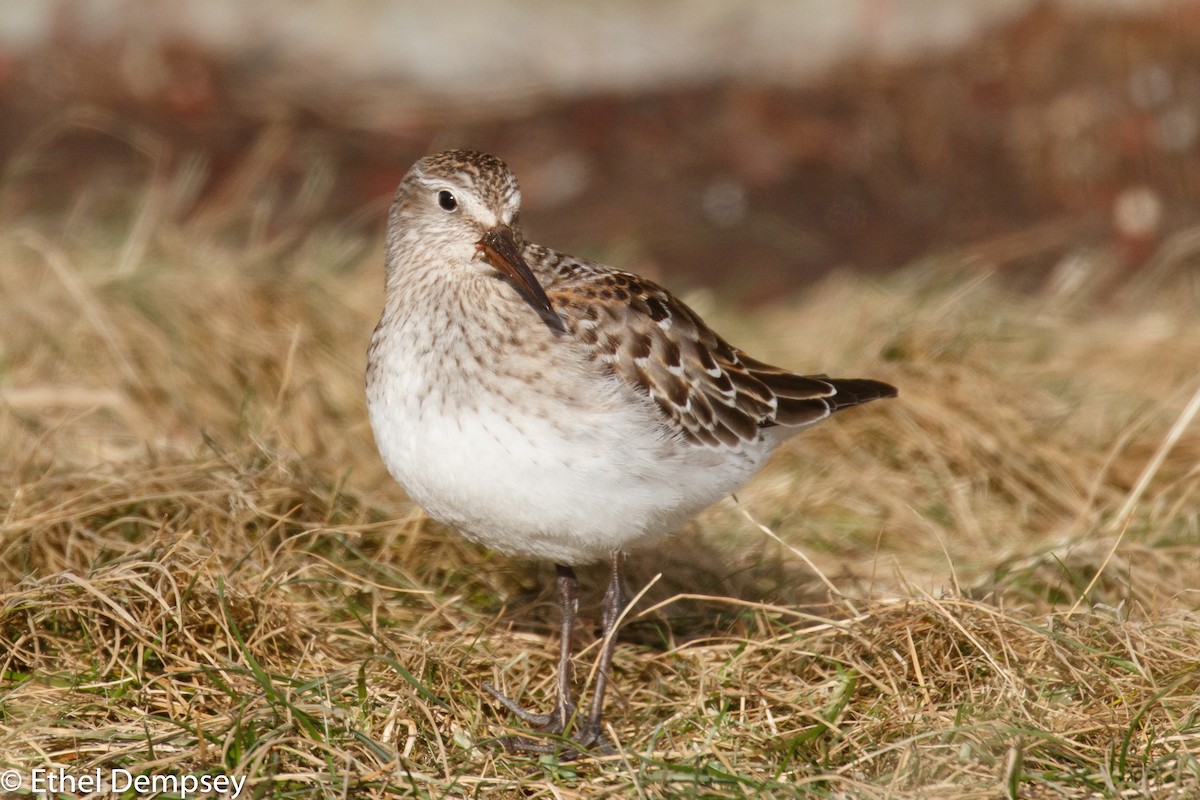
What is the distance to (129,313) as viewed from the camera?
7.19 m

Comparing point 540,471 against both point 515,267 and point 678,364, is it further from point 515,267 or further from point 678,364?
point 678,364

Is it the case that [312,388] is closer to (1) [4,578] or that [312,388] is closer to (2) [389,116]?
(1) [4,578]

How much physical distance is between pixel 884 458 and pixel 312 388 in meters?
2.94

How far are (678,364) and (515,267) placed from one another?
76cm

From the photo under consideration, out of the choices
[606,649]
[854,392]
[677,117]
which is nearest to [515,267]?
[606,649]

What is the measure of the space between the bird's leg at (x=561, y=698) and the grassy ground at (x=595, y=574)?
0.10 meters

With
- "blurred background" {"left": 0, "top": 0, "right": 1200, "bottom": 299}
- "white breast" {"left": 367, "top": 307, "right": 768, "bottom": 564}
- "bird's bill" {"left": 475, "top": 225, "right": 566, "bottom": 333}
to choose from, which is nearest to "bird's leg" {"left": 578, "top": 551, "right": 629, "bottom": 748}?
"white breast" {"left": 367, "top": 307, "right": 768, "bottom": 564}

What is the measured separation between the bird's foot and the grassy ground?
83 mm

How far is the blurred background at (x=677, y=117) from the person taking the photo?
33.1 ft

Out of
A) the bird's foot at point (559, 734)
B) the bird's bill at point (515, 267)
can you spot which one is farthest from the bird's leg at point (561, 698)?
the bird's bill at point (515, 267)

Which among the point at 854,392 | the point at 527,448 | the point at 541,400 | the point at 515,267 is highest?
the point at 515,267

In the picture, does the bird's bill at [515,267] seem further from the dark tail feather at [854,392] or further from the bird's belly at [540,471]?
the dark tail feather at [854,392]

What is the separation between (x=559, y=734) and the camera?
186 inches

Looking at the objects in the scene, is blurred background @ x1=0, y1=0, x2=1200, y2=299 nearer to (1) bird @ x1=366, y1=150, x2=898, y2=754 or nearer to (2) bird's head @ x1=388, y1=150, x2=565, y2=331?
(1) bird @ x1=366, y1=150, x2=898, y2=754
